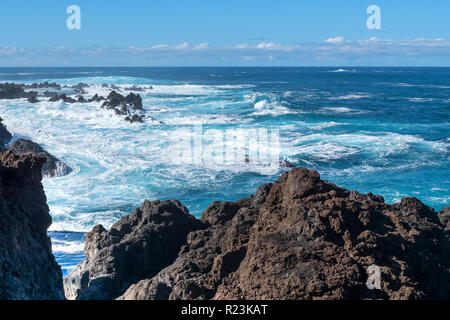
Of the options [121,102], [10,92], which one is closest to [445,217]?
[121,102]

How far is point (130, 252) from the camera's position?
7.01m

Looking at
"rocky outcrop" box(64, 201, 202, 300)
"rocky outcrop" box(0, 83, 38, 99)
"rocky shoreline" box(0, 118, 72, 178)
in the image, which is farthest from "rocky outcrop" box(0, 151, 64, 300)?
"rocky outcrop" box(0, 83, 38, 99)

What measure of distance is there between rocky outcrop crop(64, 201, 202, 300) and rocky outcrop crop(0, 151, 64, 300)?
772mm

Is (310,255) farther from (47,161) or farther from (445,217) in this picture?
(47,161)

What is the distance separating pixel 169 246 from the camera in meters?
7.48

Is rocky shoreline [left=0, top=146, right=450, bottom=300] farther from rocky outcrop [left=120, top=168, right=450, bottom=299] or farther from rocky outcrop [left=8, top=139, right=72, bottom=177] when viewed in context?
rocky outcrop [left=8, top=139, right=72, bottom=177]

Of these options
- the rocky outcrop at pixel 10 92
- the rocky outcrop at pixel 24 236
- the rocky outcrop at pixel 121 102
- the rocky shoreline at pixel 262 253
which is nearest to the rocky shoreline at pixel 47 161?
the rocky shoreline at pixel 262 253

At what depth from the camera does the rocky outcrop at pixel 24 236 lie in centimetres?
478

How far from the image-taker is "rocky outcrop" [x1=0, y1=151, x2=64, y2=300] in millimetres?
4781

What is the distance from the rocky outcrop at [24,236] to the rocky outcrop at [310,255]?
1154 mm
